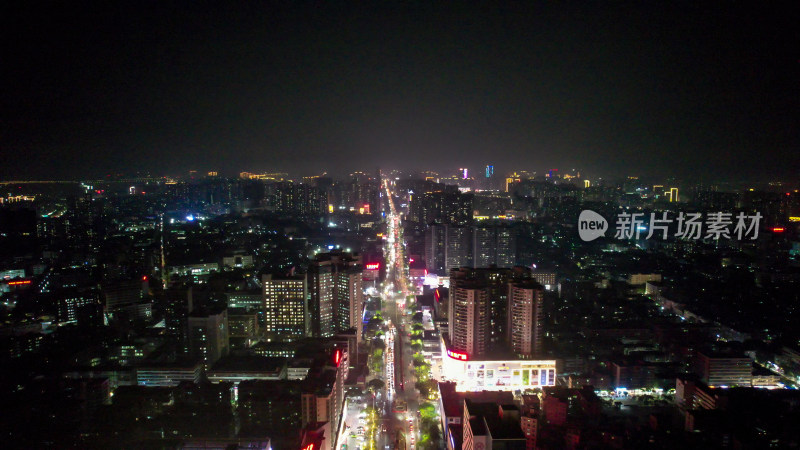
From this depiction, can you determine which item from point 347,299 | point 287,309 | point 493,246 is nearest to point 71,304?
point 287,309

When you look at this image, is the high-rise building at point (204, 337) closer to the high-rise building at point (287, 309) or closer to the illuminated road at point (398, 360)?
the high-rise building at point (287, 309)

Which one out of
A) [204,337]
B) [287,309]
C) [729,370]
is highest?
[287,309]

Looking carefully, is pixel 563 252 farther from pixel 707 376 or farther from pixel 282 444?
pixel 282 444

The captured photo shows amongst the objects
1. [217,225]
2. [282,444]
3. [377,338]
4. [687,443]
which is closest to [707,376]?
[687,443]

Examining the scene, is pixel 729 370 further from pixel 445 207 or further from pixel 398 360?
pixel 445 207

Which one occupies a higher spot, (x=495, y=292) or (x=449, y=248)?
(x=449, y=248)
